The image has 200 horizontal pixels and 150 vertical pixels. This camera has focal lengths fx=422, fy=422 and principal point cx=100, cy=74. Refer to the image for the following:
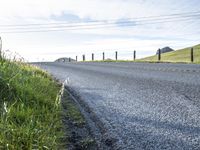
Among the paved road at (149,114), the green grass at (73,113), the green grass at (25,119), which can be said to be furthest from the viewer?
the green grass at (73,113)

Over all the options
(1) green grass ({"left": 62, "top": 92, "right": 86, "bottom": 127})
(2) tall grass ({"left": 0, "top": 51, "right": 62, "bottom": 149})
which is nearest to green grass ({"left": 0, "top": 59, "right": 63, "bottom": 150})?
(2) tall grass ({"left": 0, "top": 51, "right": 62, "bottom": 149})

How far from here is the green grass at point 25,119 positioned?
395 centimetres

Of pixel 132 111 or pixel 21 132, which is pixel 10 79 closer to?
pixel 132 111

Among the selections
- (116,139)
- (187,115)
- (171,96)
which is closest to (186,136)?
(116,139)

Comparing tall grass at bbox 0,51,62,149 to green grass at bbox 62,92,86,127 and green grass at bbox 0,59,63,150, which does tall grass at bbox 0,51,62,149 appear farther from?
green grass at bbox 62,92,86,127

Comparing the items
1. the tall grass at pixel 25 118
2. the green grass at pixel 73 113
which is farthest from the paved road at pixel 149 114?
the tall grass at pixel 25 118

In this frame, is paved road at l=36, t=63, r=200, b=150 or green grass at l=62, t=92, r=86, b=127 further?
green grass at l=62, t=92, r=86, b=127

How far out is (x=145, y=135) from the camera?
4605 millimetres

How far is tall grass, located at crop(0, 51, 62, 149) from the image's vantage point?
13.0 feet

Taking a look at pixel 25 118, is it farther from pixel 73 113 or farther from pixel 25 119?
pixel 73 113

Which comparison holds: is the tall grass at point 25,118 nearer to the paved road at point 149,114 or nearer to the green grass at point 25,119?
the green grass at point 25,119

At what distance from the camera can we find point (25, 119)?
4707 millimetres

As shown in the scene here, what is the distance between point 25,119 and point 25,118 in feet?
0.21

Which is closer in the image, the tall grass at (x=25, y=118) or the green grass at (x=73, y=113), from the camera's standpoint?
the tall grass at (x=25, y=118)
